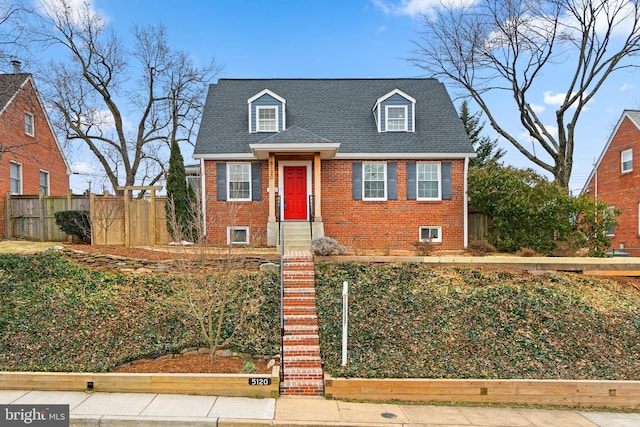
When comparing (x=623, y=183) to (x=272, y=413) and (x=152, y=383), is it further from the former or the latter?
(x=152, y=383)

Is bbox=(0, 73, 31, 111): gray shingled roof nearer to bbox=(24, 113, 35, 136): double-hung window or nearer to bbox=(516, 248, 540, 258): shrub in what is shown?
bbox=(24, 113, 35, 136): double-hung window

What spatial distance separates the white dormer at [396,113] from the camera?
48.9ft

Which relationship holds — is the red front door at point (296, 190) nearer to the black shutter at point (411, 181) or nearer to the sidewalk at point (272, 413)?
the black shutter at point (411, 181)

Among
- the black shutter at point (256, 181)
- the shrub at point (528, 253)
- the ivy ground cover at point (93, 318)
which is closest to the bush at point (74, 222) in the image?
the ivy ground cover at point (93, 318)

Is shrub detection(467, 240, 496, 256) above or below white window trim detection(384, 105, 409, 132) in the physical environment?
below

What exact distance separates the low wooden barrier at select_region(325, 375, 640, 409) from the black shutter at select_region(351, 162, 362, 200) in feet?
28.0

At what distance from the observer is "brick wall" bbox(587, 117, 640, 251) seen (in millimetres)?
18484

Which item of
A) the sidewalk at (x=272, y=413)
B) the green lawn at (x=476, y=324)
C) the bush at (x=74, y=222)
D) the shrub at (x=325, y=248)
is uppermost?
the bush at (x=74, y=222)

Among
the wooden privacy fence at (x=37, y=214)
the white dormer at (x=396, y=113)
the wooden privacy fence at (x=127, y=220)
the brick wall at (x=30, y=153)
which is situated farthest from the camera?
the brick wall at (x=30, y=153)

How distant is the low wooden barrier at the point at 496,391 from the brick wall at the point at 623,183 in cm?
1498

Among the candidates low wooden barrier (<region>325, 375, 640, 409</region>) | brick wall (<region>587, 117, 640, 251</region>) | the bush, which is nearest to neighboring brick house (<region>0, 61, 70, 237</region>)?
the bush

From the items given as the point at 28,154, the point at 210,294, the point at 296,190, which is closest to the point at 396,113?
the point at 296,190

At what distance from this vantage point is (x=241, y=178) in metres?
14.0

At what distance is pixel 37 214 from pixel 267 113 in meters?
9.59
